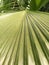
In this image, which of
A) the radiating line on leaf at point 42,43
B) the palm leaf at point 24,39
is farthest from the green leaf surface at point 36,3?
the radiating line on leaf at point 42,43

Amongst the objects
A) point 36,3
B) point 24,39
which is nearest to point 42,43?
point 24,39

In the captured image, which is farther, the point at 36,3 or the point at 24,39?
the point at 36,3

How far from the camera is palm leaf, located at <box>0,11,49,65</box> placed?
52 cm

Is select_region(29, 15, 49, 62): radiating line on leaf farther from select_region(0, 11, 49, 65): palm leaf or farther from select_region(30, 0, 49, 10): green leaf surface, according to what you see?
select_region(30, 0, 49, 10): green leaf surface

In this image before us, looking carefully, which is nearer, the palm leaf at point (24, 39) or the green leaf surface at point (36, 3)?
the palm leaf at point (24, 39)

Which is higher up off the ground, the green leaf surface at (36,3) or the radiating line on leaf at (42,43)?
the radiating line on leaf at (42,43)

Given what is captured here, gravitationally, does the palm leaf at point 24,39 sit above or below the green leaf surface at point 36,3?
above

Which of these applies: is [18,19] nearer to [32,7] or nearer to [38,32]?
[38,32]

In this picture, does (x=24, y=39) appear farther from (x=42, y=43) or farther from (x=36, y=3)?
(x=36, y=3)

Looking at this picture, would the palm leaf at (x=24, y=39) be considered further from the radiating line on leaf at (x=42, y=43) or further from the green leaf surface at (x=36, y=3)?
the green leaf surface at (x=36, y=3)

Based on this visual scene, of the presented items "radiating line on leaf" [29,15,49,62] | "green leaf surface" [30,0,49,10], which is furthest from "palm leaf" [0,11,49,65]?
"green leaf surface" [30,0,49,10]

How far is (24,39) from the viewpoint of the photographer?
65cm

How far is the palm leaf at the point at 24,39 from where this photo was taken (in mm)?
517

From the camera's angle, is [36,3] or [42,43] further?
[36,3]
